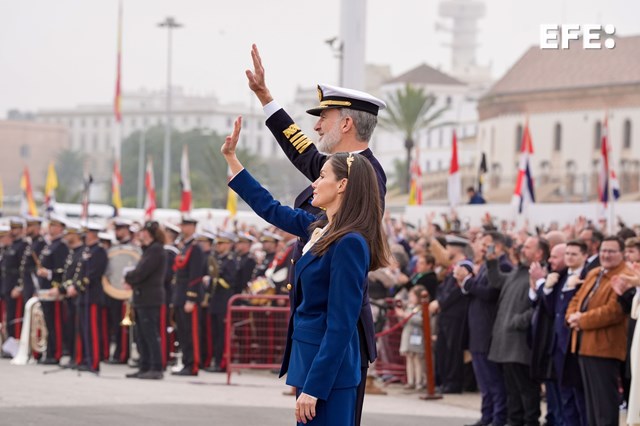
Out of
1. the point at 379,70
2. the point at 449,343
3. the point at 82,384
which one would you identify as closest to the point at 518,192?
the point at 449,343

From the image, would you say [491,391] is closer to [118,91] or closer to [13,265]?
[13,265]

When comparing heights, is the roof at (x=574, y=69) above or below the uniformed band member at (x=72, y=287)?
above

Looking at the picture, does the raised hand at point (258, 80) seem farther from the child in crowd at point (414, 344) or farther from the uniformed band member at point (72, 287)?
the uniformed band member at point (72, 287)

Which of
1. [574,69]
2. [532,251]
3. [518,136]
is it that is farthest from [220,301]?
[518,136]

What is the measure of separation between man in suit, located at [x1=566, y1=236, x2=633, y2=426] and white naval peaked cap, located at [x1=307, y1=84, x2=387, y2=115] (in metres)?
4.80

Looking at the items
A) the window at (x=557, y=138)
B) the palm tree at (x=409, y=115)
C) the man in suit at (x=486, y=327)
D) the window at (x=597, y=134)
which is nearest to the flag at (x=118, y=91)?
the man in suit at (x=486, y=327)

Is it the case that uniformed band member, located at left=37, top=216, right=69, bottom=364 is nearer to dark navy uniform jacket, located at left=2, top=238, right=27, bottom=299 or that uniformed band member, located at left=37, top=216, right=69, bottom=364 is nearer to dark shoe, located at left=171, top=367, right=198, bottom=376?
dark navy uniform jacket, located at left=2, top=238, right=27, bottom=299

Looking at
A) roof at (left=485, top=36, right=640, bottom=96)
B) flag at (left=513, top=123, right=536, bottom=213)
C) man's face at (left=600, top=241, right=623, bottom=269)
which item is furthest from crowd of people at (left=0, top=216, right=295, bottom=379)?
roof at (left=485, top=36, right=640, bottom=96)

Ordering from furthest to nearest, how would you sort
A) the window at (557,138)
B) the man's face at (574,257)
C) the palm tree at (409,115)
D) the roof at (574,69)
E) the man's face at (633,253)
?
the window at (557,138) < the roof at (574,69) < the palm tree at (409,115) < the man's face at (574,257) < the man's face at (633,253)

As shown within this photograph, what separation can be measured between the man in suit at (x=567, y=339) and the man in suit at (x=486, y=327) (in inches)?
38.3

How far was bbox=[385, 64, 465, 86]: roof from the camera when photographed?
14700cm

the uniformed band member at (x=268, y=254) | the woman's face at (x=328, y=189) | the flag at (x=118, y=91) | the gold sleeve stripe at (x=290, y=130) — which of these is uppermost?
the flag at (x=118, y=91)

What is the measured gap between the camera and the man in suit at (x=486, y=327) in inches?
547

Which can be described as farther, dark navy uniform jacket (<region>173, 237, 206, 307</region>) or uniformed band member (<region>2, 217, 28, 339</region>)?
uniformed band member (<region>2, 217, 28, 339</region>)
